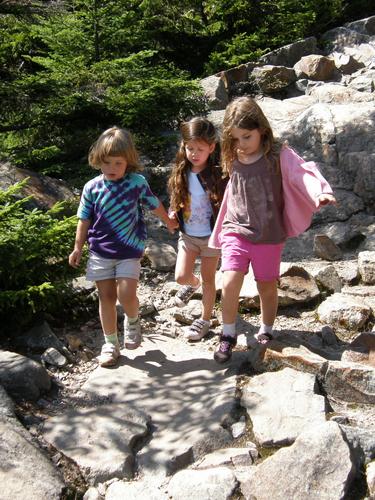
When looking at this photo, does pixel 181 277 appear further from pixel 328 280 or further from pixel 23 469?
pixel 23 469

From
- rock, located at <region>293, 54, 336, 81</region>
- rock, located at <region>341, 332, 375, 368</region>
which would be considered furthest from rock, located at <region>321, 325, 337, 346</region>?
rock, located at <region>293, 54, 336, 81</region>

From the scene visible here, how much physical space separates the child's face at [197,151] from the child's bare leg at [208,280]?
707 mm

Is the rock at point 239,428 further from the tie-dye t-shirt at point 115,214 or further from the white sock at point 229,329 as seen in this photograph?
the tie-dye t-shirt at point 115,214

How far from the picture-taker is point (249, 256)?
3.95 metres

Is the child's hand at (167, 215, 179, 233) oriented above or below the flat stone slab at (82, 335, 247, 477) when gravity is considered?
above

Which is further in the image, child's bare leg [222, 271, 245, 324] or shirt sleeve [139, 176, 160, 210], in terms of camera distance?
shirt sleeve [139, 176, 160, 210]

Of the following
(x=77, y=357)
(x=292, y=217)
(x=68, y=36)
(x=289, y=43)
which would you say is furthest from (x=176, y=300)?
(x=289, y=43)

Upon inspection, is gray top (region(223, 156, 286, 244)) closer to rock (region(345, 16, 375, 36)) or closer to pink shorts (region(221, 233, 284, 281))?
pink shorts (region(221, 233, 284, 281))

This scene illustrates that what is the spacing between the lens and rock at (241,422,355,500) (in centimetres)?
271

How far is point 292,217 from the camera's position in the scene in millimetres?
3861

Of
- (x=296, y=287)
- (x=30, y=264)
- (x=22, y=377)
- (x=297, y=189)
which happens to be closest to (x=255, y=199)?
(x=297, y=189)

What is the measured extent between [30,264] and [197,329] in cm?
135

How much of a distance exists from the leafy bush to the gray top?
1.35 m

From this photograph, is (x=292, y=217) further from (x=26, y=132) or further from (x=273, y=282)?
(x=26, y=132)
